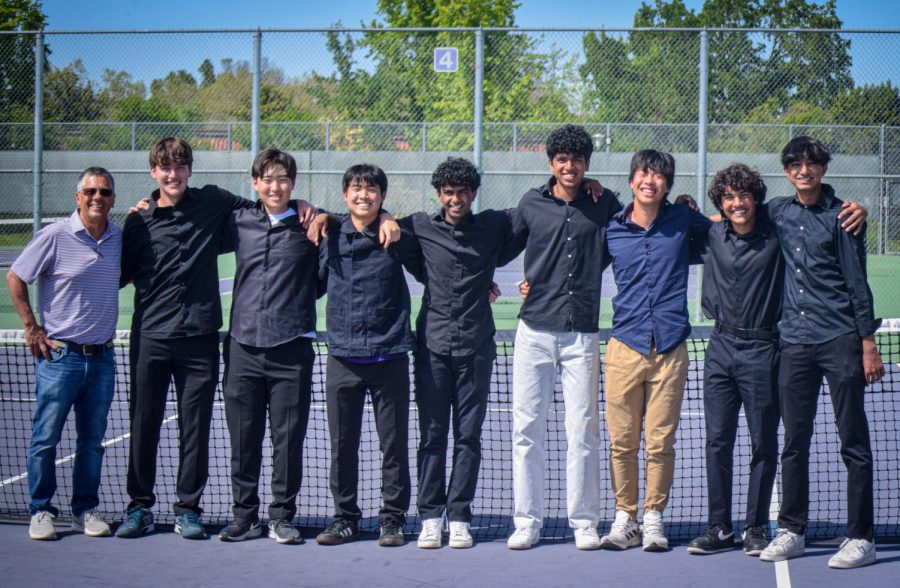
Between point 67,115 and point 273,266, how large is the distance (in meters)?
8.68

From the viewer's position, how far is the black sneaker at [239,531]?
5527mm

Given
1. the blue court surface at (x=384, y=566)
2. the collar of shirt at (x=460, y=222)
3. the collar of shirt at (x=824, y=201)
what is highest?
the collar of shirt at (x=824, y=201)

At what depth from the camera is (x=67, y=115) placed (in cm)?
1303

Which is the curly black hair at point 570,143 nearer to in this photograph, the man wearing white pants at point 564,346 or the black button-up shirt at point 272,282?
the man wearing white pants at point 564,346

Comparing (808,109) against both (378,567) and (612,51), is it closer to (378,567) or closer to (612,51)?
(612,51)

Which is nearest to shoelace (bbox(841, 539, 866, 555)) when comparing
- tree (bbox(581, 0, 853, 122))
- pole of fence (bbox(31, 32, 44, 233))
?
tree (bbox(581, 0, 853, 122))

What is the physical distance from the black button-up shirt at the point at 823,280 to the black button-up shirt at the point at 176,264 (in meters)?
3.07

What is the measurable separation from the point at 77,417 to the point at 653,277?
322 cm

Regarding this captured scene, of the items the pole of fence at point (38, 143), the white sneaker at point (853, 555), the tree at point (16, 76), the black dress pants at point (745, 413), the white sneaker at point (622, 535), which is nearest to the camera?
the white sneaker at point (853, 555)

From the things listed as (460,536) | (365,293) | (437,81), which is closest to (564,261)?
(365,293)

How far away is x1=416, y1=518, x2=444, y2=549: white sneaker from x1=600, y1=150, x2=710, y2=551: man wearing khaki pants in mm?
879

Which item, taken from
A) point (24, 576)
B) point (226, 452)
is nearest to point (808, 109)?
point (226, 452)

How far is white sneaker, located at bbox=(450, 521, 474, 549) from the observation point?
5.45 metres

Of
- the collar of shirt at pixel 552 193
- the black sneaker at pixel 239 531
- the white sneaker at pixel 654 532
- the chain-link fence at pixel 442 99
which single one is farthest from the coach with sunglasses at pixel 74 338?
the chain-link fence at pixel 442 99
